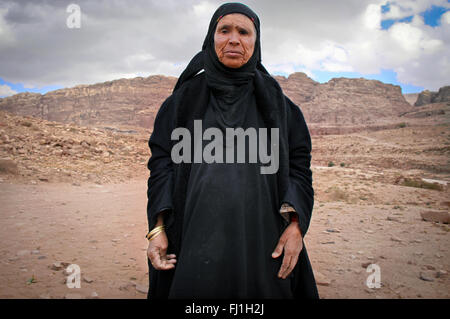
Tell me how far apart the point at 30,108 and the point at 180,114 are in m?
101

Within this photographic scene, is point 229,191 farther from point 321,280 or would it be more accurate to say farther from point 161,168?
point 321,280

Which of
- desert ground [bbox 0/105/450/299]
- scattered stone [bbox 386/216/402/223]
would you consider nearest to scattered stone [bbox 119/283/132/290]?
desert ground [bbox 0/105/450/299]

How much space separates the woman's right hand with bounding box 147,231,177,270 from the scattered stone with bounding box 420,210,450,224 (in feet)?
16.7

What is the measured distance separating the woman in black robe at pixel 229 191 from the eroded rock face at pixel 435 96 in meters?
76.1

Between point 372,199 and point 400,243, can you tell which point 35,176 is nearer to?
point 400,243

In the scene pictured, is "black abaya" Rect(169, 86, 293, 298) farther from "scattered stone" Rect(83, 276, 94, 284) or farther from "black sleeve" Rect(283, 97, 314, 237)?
"scattered stone" Rect(83, 276, 94, 284)

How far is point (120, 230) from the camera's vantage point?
14.1 feet

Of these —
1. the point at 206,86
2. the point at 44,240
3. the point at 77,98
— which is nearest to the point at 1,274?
the point at 44,240

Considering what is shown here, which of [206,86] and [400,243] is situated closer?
[206,86]

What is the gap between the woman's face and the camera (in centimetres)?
131

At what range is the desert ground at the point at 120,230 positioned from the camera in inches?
104

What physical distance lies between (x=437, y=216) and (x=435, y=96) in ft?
263

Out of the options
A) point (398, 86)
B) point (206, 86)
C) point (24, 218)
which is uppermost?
point (398, 86)

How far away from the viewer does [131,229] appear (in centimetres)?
439
